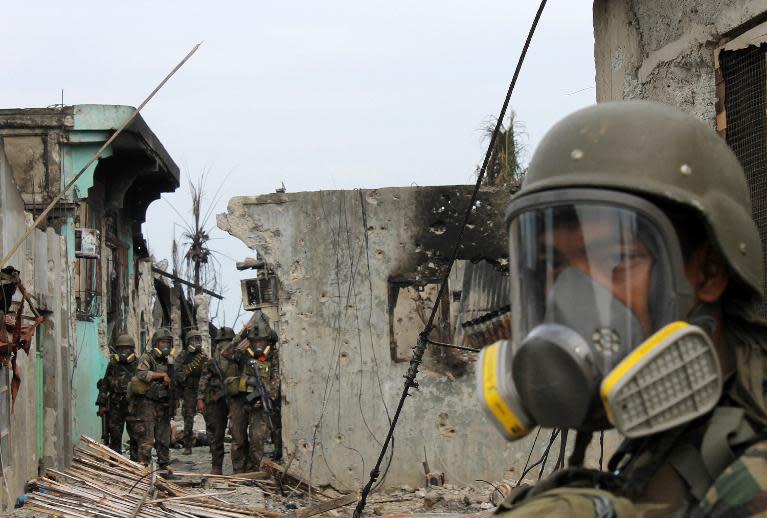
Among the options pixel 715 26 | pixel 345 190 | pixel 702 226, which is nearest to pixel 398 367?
pixel 345 190

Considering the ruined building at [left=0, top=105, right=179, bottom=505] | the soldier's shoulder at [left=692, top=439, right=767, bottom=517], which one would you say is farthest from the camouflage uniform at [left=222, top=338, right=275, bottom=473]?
the soldier's shoulder at [left=692, top=439, right=767, bottom=517]

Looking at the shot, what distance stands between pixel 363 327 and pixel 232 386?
8.18 feet

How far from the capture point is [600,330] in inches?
72.0

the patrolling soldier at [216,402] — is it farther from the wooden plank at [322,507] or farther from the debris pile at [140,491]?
the wooden plank at [322,507]

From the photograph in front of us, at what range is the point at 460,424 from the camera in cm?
1208

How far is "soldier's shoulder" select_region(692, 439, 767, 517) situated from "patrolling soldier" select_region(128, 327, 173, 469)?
13498 millimetres

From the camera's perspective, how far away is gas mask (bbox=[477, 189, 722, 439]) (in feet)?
5.82

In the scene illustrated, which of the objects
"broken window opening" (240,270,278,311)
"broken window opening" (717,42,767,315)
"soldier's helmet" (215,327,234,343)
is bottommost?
"soldier's helmet" (215,327,234,343)

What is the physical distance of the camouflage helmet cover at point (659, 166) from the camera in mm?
1885

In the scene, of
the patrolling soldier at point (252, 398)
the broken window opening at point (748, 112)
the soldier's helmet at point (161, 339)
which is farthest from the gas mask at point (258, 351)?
the broken window opening at point (748, 112)

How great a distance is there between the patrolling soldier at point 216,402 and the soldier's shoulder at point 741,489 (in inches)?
502

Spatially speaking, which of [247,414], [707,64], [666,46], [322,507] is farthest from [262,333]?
[707,64]

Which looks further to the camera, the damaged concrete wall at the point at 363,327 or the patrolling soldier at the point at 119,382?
the patrolling soldier at the point at 119,382

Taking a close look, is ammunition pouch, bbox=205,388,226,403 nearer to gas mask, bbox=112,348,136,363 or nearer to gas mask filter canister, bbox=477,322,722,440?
gas mask, bbox=112,348,136,363
